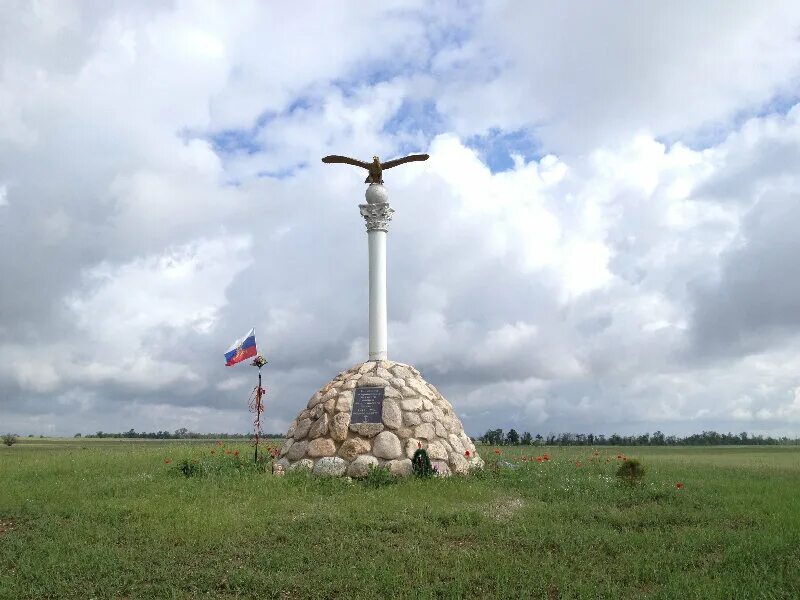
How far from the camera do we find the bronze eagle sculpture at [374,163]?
19672 millimetres

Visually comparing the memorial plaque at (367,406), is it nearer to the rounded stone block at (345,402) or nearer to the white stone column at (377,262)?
the rounded stone block at (345,402)

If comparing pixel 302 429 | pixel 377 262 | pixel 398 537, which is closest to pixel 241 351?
pixel 302 429

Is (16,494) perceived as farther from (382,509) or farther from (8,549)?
(382,509)

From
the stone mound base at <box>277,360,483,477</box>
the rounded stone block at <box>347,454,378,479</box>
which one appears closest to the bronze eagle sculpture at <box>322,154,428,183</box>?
the stone mound base at <box>277,360,483,477</box>

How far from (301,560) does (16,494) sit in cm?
842

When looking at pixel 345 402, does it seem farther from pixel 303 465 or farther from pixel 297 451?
pixel 303 465

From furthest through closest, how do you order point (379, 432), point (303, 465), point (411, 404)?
point (411, 404)
point (379, 432)
point (303, 465)

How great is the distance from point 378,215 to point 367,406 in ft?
17.1

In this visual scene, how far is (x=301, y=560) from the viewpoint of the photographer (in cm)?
982

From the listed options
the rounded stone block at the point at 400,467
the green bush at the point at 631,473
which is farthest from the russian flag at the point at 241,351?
the green bush at the point at 631,473

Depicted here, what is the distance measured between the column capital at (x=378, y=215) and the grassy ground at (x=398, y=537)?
7.07 meters

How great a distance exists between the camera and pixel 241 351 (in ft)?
55.3

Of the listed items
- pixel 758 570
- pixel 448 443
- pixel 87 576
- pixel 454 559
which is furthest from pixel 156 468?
pixel 758 570

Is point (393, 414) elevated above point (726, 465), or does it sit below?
above
